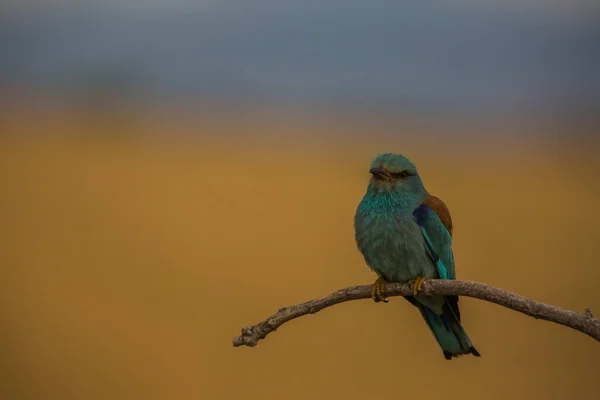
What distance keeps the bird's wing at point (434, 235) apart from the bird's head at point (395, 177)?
55 millimetres

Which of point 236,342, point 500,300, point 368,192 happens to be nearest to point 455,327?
point 368,192

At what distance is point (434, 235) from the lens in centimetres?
278

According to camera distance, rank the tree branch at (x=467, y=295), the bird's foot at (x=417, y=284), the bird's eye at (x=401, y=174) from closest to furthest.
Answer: the tree branch at (x=467, y=295) → the bird's foot at (x=417, y=284) → the bird's eye at (x=401, y=174)

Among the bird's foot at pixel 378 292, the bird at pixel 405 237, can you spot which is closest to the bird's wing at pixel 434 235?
the bird at pixel 405 237

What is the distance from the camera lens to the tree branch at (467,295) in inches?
73.1

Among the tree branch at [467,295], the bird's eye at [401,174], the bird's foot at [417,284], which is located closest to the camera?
the tree branch at [467,295]

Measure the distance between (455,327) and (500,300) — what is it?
0.89 meters

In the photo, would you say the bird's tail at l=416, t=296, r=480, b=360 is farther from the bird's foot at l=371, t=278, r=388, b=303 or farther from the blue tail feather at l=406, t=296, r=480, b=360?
the bird's foot at l=371, t=278, r=388, b=303

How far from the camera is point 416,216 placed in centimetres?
277

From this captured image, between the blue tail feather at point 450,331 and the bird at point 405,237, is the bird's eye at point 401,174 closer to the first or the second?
the bird at point 405,237

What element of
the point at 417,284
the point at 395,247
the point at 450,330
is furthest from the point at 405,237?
the point at 450,330

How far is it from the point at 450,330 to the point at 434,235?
401 mm

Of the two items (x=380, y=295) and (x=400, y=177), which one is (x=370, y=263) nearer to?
(x=380, y=295)

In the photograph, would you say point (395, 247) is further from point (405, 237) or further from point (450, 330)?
point (450, 330)
